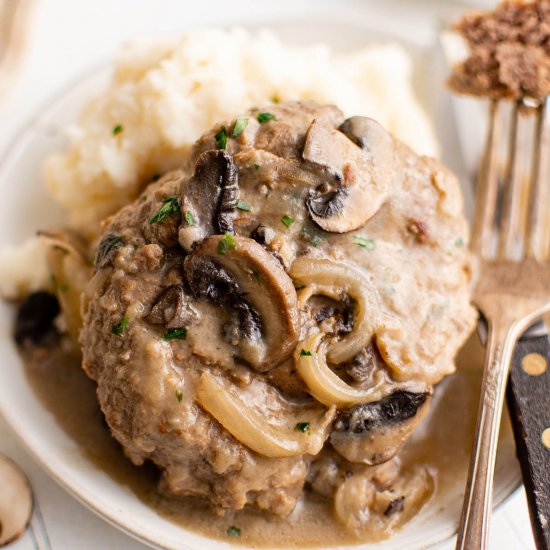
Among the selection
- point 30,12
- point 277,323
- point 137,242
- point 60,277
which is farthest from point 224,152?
point 30,12

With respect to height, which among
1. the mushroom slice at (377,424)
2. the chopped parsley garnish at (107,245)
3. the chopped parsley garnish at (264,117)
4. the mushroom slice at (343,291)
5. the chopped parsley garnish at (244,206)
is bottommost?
the mushroom slice at (377,424)

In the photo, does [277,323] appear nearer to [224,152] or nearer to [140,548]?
[224,152]

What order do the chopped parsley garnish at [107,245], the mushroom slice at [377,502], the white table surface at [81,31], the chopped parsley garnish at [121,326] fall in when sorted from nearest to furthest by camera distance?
the chopped parsley garnish at [121,326]
the chopped parsley garnish at [107,245]
the mushroom slice at [377,502]
the white table surface at [81,31]

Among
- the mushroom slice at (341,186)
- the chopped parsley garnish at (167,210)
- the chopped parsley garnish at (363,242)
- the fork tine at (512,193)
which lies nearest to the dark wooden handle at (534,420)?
the fork tine at (512,193)

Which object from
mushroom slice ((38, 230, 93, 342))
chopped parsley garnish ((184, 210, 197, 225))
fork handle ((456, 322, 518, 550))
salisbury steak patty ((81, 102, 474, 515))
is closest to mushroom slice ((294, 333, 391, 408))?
salisbury steak patty ((81, 102, 474, 515))

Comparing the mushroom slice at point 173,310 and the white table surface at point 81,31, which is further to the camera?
the white table surface at point 81,31

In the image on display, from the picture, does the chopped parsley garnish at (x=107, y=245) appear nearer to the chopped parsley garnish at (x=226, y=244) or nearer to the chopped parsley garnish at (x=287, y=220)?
the chopped parsley garnish at (x=226, y=244)

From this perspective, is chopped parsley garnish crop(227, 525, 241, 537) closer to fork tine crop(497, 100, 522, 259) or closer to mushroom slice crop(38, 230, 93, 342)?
mushroom slice crop(38, 230, 93, 342)
